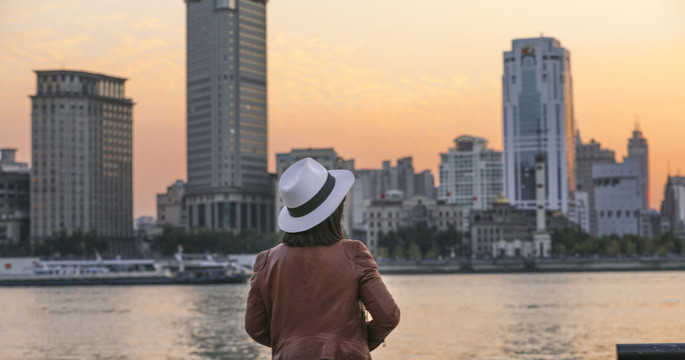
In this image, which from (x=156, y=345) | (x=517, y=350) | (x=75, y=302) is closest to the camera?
(x=517, y=350)

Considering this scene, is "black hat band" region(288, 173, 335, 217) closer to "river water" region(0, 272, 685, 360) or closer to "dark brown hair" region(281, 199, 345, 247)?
"dark brown hair" region(281, 199, 345, 247)

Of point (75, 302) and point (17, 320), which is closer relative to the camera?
point (17, 320)

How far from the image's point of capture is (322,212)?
22.5 feet

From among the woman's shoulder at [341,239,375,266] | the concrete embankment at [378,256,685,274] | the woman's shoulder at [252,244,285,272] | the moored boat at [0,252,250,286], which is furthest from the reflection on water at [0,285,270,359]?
the concrete embankment at [378,256,685,274]

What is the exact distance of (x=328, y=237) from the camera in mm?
6918

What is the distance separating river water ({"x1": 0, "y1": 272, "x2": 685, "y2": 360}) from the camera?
5250 centimetres

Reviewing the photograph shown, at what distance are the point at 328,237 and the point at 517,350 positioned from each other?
45.3 meters

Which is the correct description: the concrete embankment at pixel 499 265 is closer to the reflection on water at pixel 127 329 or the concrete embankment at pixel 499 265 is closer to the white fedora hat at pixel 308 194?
the reflection on water at pixel 127 329

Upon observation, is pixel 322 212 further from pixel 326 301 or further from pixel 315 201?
pixel 326 301

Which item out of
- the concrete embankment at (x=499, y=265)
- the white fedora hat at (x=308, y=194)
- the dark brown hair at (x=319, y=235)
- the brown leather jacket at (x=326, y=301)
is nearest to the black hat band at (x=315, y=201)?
the white fedora hat at (x=308, y=194)

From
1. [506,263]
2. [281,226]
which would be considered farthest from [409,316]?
[506,263]

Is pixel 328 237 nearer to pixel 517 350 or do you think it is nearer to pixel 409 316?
pixel 517 350

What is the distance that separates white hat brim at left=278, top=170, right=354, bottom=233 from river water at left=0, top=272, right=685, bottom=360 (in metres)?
40.0

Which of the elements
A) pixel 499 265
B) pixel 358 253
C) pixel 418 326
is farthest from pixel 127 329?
pixel 499 265
